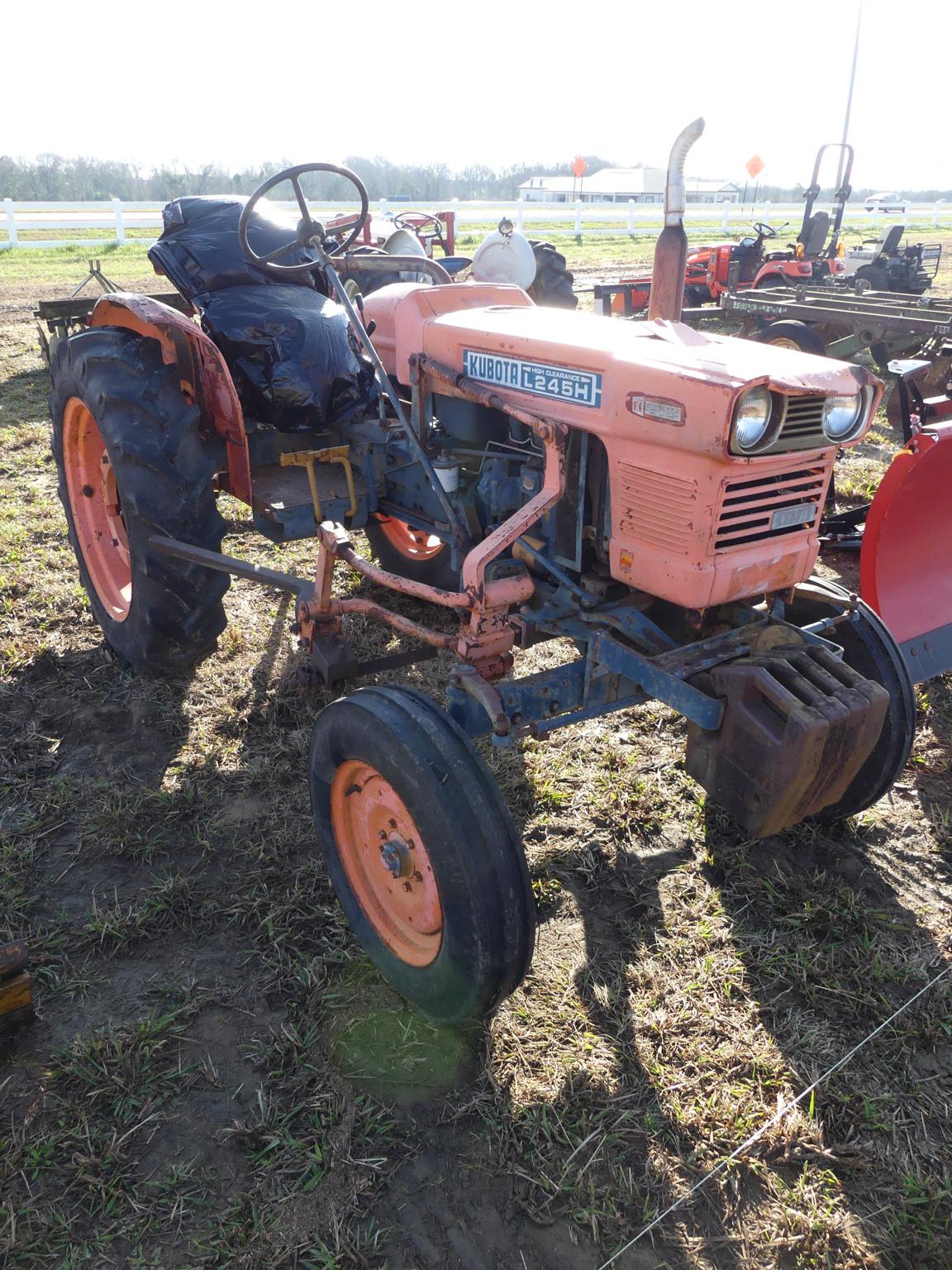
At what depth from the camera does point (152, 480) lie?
124 inches

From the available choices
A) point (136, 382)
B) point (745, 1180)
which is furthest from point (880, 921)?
point (136, 382)

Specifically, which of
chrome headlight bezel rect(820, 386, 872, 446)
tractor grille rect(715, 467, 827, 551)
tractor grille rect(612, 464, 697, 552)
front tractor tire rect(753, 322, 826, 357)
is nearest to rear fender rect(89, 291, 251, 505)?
tractor grille rect(612, 464, 697, 552)

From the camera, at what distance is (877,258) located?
424 inches

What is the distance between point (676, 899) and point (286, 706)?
161cm

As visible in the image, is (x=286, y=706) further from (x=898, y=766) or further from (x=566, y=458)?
(x=898, y=766)

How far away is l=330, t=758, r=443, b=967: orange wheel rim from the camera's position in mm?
2215

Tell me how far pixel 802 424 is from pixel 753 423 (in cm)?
17

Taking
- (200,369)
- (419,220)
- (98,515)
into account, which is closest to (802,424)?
(200,369)

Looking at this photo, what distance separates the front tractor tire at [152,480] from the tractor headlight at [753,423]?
1946 millimetres

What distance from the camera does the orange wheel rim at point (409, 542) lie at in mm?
4297

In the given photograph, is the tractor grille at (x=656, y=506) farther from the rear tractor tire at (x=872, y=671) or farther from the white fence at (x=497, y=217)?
the white fence at (x=497, y=217)

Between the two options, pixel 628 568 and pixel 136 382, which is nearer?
pixel 628 568

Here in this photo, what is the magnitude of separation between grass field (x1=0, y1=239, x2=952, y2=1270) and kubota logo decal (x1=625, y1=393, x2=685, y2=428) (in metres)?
1.35

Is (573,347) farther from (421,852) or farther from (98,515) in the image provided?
(98,515)
